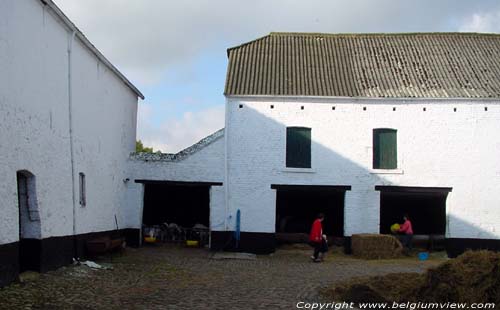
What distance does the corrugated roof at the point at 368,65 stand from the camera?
888 inches

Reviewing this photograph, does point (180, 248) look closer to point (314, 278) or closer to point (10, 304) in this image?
point (314, 278)

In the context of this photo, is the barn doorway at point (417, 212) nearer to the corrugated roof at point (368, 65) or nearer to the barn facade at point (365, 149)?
the barn facade at point (365, 149)

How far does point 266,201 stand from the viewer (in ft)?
72.8

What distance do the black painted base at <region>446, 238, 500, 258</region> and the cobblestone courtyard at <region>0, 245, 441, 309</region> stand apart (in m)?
2.33

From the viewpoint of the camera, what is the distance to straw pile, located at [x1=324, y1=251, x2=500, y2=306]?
32.8 feet

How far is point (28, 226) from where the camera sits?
45.2 ft

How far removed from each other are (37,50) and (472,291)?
10398mm

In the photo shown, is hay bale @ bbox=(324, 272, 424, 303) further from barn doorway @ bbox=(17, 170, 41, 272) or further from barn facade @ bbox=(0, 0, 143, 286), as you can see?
barn doorway @ bbox=(17, 170, 41, 272)

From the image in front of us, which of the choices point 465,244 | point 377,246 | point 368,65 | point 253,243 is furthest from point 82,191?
point 465,244

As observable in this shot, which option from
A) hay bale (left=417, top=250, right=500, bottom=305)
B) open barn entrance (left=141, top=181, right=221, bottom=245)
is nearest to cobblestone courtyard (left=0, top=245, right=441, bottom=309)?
hay bale (left=417, top=250, right=500, bottom=305)

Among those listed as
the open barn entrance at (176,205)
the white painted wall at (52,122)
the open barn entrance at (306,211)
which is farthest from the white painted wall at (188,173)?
the open barn entrance at (306,211)

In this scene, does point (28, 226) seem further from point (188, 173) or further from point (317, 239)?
point (188, 173)

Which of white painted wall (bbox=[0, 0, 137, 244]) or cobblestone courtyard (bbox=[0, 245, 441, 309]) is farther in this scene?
white painted wall (bbox=[0, 0, 137, 244])

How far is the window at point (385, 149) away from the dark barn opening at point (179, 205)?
743 centimetres
